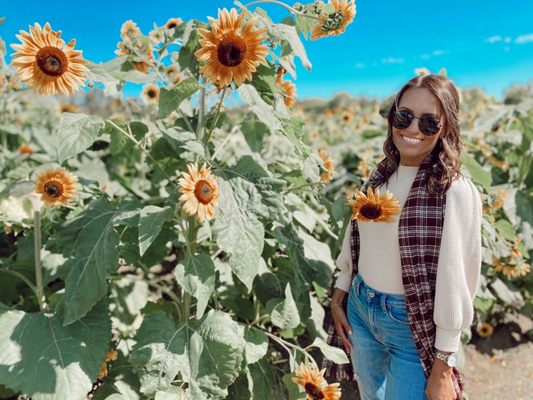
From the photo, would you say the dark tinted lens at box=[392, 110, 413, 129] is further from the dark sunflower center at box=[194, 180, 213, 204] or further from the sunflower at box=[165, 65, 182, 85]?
the sunflower at box=[165, 65, 182, 85]

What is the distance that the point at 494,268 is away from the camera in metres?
3.17

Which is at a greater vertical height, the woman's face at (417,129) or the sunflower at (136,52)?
the sunflower at (136,52)

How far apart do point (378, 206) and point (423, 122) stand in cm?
31

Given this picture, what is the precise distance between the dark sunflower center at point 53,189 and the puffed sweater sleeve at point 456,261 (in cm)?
152

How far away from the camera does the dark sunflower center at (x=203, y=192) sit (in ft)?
5.36

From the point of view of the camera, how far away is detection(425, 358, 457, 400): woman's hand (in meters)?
1.56

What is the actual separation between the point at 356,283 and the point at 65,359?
1.10 meters

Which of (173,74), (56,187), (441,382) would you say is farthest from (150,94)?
(441,382)

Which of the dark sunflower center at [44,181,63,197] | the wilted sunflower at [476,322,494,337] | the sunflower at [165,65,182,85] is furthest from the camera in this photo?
the wilted sunflower at [476,322,494,337]

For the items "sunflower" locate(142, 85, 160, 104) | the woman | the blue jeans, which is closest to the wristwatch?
the woman

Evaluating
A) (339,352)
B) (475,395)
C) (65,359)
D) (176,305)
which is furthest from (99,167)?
(475,395)

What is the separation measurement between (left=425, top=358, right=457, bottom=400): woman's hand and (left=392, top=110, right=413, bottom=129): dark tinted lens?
77cm

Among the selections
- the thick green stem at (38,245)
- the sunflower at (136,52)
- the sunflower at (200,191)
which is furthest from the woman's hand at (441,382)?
the sunflower at (136,52)

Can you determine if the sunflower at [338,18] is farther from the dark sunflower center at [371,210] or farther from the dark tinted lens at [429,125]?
the dark sunflower center at [371,210]
